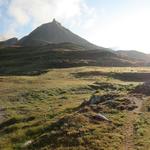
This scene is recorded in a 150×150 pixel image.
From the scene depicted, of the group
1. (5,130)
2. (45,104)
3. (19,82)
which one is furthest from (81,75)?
(5,130)

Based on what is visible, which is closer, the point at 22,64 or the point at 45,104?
the point at 45,104

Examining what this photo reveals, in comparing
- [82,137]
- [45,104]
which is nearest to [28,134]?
[82,137]

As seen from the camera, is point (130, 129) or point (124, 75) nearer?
point (130, 129)

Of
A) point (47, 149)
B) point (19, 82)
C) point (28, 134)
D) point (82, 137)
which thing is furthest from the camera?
point (19, 82)

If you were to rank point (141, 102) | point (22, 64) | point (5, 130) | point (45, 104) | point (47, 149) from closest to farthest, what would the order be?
point (47, 149) → point (5, 130) → point (141, 102) → point (45, 104) → point (22, 64)

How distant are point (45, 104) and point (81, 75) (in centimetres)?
4485

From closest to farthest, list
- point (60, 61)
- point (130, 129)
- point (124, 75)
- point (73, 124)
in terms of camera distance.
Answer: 1. point (130, 129)
2. point (73, 124)
3. point (124, 75)
4. point (60, 61)

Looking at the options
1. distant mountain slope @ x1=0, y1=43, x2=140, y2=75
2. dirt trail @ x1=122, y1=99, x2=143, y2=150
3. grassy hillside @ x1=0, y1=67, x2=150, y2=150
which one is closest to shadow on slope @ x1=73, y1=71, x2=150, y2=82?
grassy hillside @ x1=0, y1=67, x2=150, y2=150

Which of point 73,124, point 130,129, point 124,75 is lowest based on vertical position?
point 130,129

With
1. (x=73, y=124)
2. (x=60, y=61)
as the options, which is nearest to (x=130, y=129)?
(x=73, y=124)

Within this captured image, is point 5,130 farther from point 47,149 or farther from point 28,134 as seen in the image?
point 47,149

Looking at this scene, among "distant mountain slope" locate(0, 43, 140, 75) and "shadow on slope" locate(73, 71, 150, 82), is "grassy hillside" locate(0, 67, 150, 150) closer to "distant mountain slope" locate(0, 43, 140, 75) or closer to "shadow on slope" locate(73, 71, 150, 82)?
"shadow on slope" locate(73, 71, 150, 82)

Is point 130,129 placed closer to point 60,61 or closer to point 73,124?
point 73,124

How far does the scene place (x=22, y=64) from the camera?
161750 millimetres
